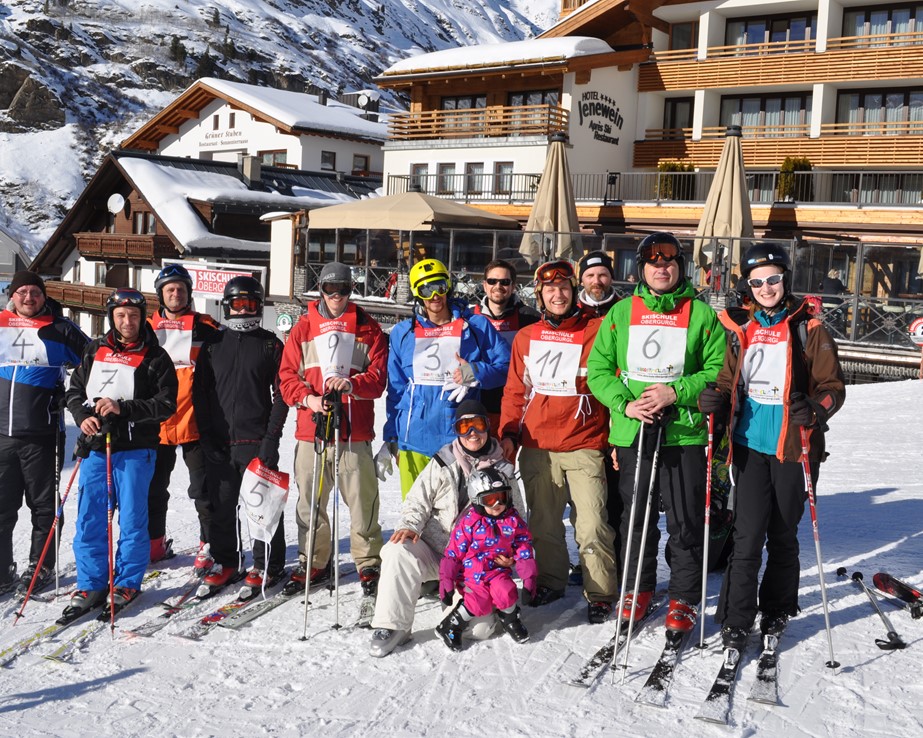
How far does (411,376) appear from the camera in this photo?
4.99 meters

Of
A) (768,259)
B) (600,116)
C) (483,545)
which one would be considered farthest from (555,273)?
(600,116)

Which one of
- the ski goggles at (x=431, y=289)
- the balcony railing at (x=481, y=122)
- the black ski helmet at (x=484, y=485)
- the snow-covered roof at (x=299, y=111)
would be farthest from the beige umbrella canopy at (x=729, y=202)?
the snow-covered roof at (x=299, y=111)

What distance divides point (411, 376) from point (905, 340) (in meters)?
11.2

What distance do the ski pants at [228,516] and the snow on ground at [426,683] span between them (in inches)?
15.6

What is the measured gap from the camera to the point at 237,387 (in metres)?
5.25

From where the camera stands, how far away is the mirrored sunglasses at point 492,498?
173 inches

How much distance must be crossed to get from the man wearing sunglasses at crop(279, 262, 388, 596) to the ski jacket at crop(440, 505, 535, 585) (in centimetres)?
82

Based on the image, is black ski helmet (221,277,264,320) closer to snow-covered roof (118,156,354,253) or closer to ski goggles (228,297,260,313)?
ski goggles (228,297,260,313)

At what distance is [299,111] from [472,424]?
3487 cm

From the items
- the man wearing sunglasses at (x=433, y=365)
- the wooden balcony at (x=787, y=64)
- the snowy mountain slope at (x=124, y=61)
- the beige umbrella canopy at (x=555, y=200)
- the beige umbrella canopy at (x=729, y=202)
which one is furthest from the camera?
the snowy mountain slope at (x=124, y=61)

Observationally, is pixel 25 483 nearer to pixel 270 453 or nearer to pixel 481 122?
pixel 270 453

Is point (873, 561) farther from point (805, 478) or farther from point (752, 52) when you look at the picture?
point (752, 52)

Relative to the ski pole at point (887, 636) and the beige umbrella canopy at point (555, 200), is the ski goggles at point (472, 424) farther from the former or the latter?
the beige umbrella canopy at point (555, 200)

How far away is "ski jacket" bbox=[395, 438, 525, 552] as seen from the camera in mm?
4578
